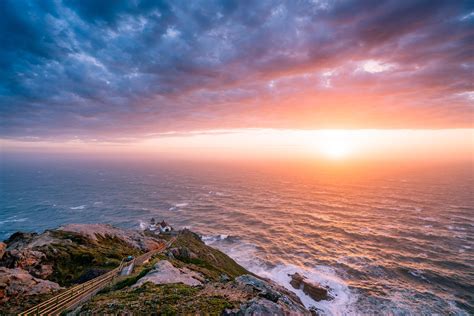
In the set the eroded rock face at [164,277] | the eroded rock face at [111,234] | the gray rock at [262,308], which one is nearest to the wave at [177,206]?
the eroded rock face at [111,234]

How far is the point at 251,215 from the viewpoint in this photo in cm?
8762

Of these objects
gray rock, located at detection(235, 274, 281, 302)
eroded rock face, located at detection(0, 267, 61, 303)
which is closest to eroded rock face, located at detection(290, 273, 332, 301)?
gray rock, located at detection(235, 274, 281, 302)

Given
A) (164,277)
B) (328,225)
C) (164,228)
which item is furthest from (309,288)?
(164,228)

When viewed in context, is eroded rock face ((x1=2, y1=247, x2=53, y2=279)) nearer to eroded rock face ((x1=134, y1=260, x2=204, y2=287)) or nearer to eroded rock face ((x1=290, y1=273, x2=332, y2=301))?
eroded rock face ((x1=134, y1=260, x2=204, y2=287))

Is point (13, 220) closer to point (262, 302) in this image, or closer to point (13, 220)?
point (13, 220)

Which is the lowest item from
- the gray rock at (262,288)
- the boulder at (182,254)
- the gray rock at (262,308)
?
the boulder at (182,254)

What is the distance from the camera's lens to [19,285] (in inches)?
760

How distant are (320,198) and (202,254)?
86713mm

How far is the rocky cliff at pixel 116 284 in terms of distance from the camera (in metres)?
14.0

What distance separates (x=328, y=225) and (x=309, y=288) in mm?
37632

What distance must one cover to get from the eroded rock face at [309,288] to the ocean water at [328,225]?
1569mm

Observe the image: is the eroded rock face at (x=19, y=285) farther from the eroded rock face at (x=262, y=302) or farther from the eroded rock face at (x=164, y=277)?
the eroded rock face at (x=262, y=302)

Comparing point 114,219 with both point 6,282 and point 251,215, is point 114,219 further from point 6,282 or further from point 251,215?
point 6,282

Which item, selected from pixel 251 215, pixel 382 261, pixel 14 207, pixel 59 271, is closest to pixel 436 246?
pixel 382 261
